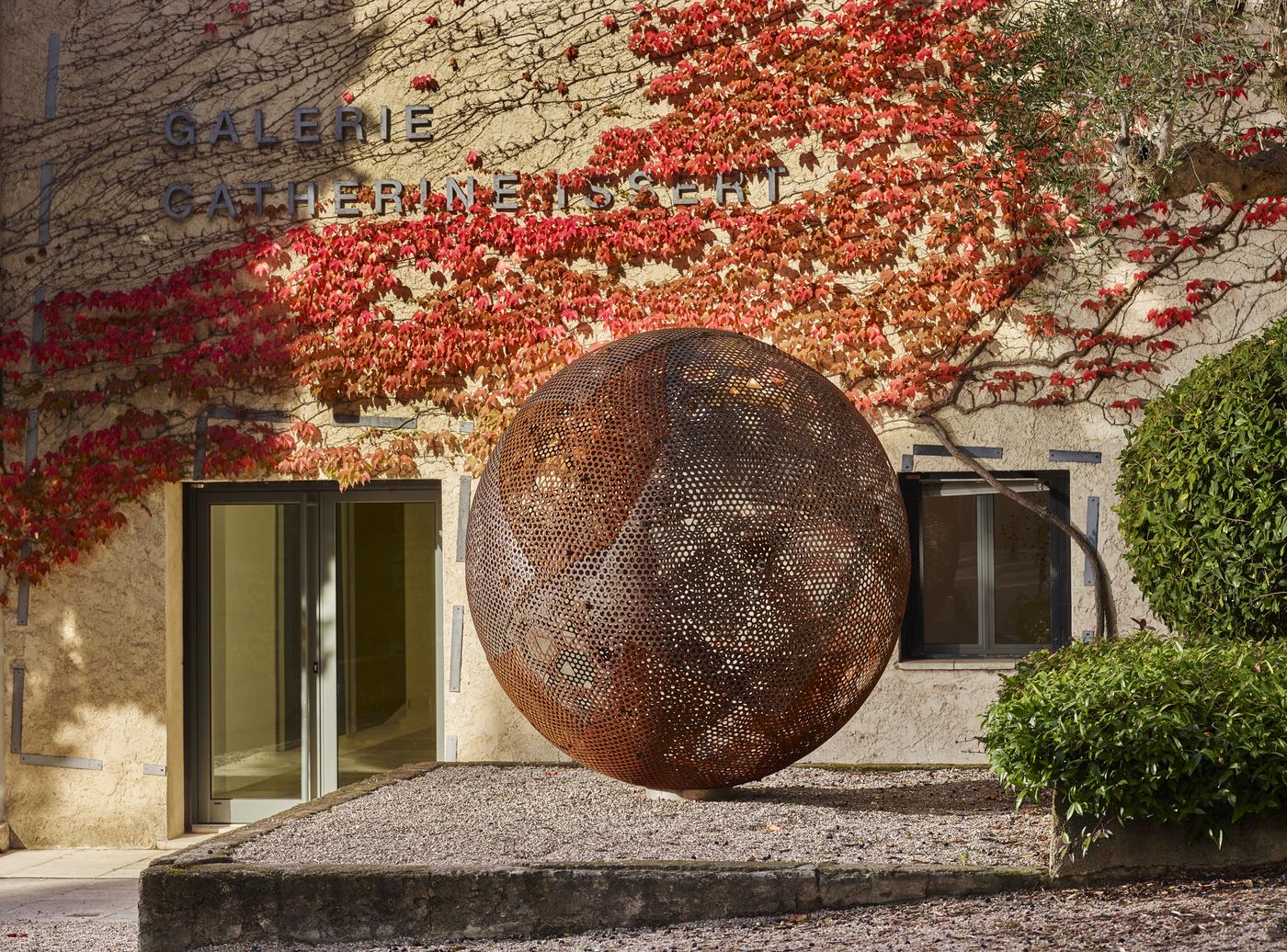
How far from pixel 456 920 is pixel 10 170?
720cm

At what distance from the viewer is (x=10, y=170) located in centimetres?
958

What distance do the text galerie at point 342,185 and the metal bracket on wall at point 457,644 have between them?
2.85 m

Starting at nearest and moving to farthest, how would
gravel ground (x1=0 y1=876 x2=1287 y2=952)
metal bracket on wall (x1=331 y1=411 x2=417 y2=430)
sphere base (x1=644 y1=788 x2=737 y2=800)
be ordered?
1. gravel ground (x1=0 y1=876 x2=1287 y2=952)
2. sphere base (x1=644 y1=788 x2=737 y2=800)
3. metal bracket on wall (x1=331 y1=411 x2=417 y2=430)

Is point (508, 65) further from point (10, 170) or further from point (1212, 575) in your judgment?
point (1212, 575)

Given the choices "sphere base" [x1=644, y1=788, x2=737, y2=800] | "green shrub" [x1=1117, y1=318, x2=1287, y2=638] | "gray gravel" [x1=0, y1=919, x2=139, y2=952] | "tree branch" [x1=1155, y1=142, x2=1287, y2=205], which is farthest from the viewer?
"tree branch" [x1=1155, y1=142, x2=1287, y2=205]

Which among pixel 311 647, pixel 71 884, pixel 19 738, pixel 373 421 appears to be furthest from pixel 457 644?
pixel 19 738

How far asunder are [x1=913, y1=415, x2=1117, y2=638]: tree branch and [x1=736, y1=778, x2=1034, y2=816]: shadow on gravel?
2.28m

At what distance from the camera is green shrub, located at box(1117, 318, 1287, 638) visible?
556 centimetres

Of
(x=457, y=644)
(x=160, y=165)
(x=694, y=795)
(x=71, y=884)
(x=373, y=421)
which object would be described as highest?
(x=160, y=165)

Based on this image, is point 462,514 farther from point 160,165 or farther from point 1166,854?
point 1166,854

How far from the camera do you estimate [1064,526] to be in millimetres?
8641

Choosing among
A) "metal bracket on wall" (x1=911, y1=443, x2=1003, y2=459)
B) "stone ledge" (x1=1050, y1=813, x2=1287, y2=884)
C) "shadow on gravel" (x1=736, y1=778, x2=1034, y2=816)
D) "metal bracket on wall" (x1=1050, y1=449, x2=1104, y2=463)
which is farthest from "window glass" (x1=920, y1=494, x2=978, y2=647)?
"stone ledge" (x1=1050, y1=813, x2=1287, y2=884)

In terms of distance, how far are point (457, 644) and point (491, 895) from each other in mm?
4145

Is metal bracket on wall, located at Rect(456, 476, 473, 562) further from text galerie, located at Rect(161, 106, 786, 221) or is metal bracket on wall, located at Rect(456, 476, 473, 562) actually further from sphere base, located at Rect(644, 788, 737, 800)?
sphere base, located at Rect(644, 788, 737, 800)
